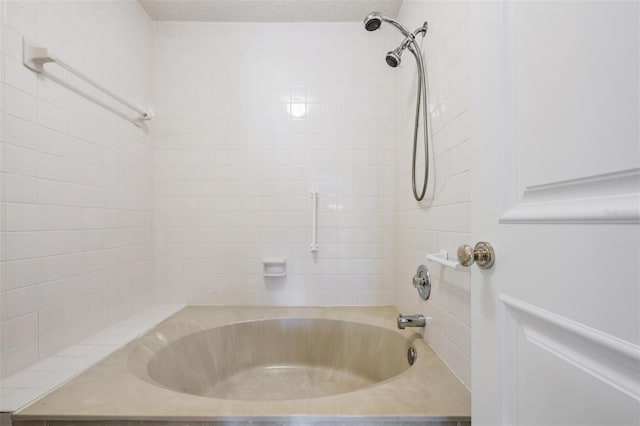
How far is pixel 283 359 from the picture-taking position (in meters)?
1.75

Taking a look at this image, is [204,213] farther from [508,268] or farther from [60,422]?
[508,268]

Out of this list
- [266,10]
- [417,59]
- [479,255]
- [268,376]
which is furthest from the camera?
[266,10]

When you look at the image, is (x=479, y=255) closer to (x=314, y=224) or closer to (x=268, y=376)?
(x=314, y=224)

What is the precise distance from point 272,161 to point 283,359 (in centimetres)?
122

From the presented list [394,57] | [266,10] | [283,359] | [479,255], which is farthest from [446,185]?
[266,10]

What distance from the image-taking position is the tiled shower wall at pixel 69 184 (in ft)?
3.37

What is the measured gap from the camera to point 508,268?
1.83 ft

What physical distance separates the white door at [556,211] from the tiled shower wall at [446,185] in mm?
382

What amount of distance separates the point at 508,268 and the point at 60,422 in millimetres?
1244

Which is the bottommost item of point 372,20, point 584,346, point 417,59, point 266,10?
point 584,346

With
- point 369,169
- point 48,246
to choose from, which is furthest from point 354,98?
point 48,246

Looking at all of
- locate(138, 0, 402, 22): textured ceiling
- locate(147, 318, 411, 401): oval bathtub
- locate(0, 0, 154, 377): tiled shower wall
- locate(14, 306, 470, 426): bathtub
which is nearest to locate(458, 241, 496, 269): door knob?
locate(14, 306, 470, 426): bathtub

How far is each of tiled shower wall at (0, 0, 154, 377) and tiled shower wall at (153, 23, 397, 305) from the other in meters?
0.20

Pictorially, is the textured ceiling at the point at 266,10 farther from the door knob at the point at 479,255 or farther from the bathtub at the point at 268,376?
the bathtub at the point at 268,376
